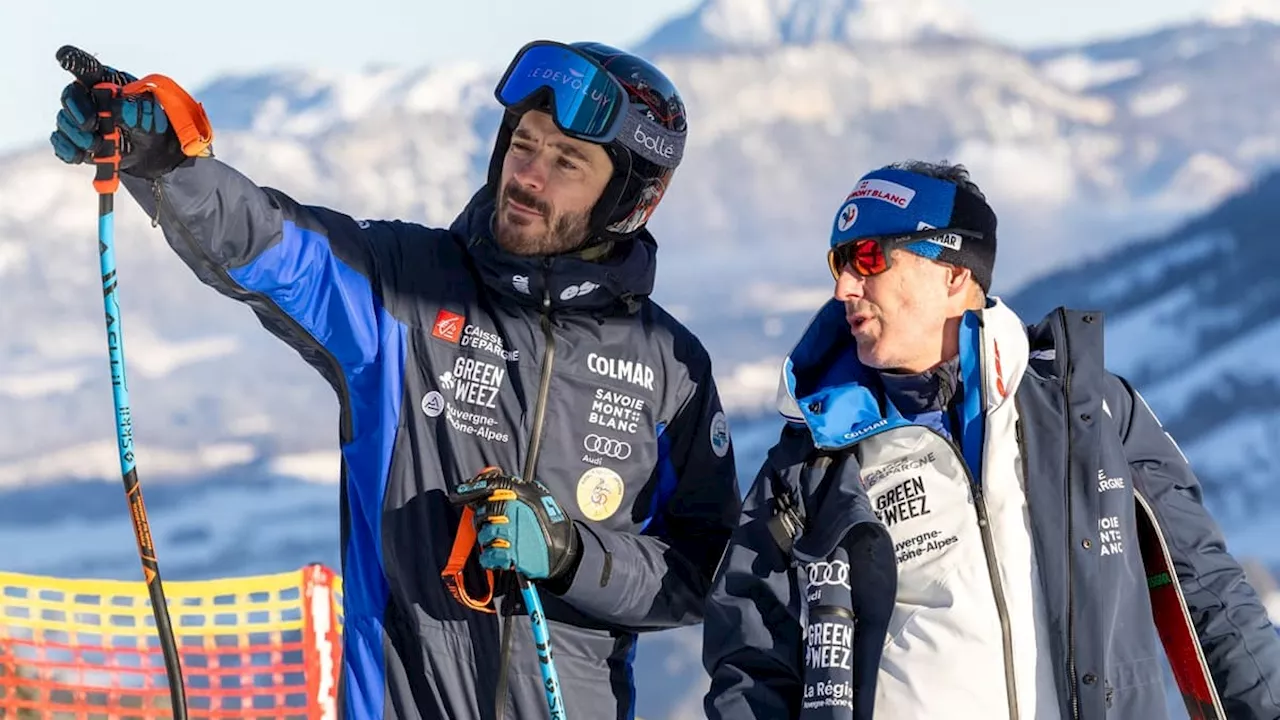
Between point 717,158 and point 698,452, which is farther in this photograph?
point 717,158

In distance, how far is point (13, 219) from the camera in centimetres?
7050

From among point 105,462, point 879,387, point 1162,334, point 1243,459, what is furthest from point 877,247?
point 105,462

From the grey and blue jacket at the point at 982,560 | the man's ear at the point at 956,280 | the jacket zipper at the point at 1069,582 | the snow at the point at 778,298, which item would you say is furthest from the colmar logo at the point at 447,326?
the snow at the point at 778,298

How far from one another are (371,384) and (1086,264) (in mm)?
61772

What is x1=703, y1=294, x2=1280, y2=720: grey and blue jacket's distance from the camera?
2.75 meters

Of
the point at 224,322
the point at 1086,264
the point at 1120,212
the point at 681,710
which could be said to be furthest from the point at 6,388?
the point at 1120,212

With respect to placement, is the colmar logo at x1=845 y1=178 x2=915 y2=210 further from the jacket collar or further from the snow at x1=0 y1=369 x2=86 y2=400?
the snow at x1=0 y1=369 x2=86 y2=400

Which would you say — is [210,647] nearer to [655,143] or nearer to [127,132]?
[655,143]

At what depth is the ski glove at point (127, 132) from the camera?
2686 millimetres

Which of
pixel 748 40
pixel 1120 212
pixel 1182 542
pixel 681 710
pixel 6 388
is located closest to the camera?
pixel 1182 542

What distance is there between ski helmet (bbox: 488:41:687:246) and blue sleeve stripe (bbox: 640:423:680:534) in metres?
0.44

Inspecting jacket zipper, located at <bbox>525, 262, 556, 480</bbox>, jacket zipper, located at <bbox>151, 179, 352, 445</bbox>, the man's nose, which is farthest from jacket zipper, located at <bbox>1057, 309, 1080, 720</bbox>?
jacket zipper, located at <bbox>151, 179, 352, 445</bbox>

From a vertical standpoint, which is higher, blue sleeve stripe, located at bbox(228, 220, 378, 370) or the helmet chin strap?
the helmet chin strap

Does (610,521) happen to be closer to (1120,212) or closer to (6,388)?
(6,388)
